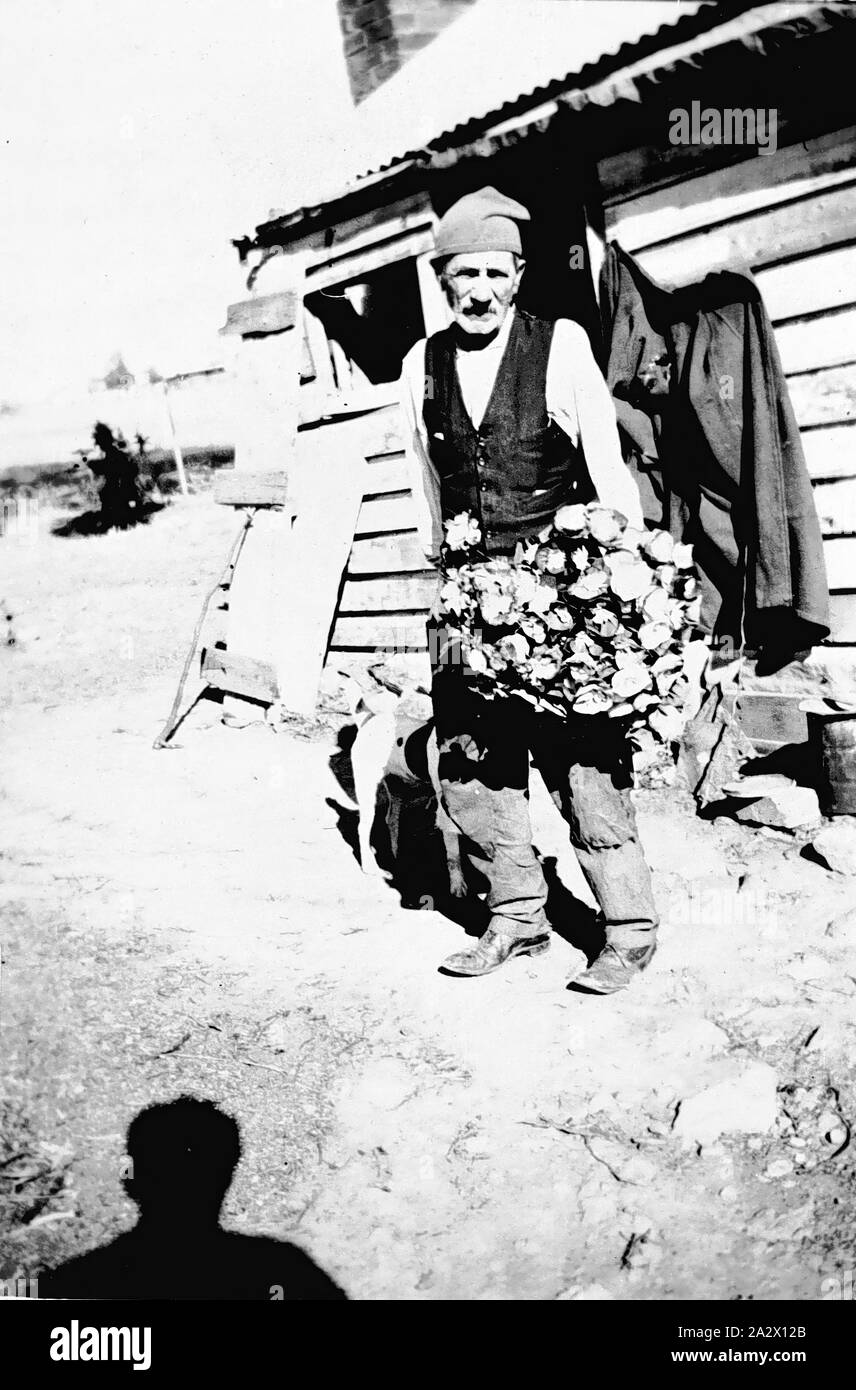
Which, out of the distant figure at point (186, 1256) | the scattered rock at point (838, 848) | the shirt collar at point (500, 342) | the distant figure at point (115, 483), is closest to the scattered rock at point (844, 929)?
the scattered rock at point (838, 848)

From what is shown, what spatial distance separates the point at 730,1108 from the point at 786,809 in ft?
6.26

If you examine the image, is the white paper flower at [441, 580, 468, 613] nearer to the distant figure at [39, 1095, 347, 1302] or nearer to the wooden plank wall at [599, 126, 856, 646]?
the distant figure at [39, 1095, 347, 1302]

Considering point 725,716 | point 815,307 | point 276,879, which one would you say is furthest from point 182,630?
point 815,307

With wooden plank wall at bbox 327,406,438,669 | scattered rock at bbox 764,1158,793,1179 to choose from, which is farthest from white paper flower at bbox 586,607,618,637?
wooden plank wall at bbox 327,406,438,669

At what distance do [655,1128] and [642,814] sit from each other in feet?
6.72

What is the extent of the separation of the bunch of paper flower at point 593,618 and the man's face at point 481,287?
623 millimetres

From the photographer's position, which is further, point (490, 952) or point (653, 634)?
point (490, 952)

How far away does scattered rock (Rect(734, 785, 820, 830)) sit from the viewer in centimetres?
402

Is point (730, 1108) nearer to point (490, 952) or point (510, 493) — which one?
point (490, 952)

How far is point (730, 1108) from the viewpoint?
2.39 metres

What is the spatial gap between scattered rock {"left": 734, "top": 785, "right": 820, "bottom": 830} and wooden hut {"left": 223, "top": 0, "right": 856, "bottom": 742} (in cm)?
33

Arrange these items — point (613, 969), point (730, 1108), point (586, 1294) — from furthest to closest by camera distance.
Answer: point (613, 969) < point (730, 1108) < point (586, 1294)

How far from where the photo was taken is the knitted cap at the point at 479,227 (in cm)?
255

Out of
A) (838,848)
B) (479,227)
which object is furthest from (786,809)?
(479,227)
